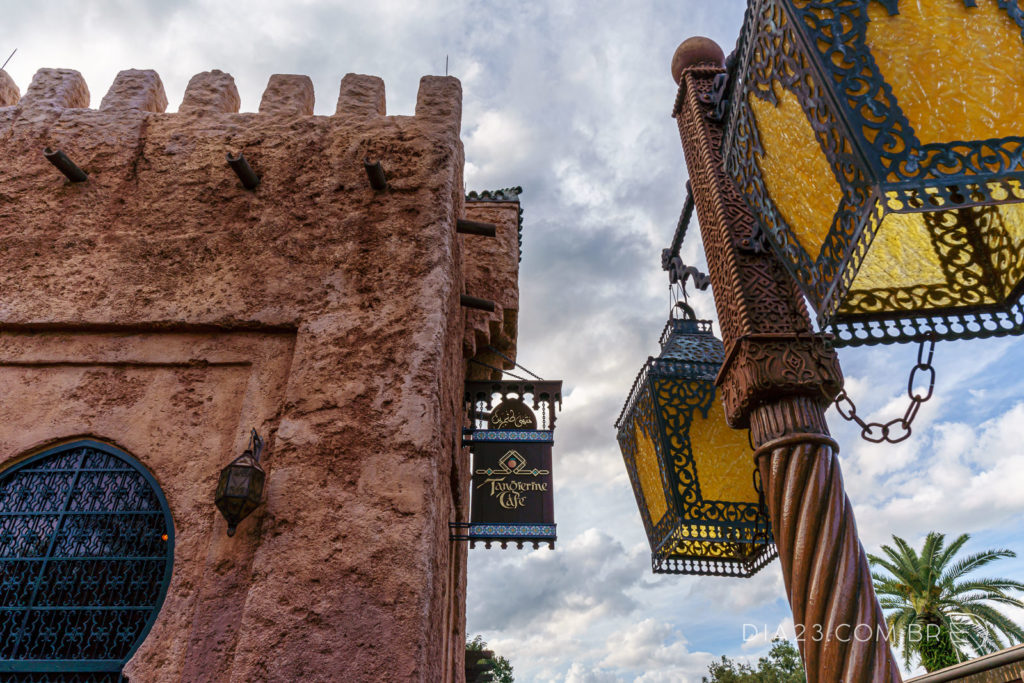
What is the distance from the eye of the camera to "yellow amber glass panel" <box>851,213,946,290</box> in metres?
2.57

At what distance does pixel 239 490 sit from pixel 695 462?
2.24 meters

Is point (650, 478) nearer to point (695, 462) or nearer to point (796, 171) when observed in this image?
point (695, 462)

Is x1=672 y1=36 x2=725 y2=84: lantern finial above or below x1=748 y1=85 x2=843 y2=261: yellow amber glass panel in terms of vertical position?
above

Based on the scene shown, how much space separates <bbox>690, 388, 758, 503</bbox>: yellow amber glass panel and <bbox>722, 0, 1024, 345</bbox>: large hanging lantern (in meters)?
1.00

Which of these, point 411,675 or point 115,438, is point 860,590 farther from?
point 115,438

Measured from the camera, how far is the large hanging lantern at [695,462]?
3.37 meters

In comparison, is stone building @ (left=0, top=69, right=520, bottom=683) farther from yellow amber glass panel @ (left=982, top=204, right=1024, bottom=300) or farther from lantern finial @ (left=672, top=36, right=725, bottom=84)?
yellow amber glass panel @ (left=982, top=204, right=1024, bottom=300)

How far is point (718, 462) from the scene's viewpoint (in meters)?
3.43

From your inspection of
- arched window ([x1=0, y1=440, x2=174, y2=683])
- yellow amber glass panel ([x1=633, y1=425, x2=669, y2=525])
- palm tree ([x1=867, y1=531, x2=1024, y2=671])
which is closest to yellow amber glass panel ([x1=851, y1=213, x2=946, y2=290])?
yellow amber glass panel ([x1=633, y1=425, x2=669, y2=525])

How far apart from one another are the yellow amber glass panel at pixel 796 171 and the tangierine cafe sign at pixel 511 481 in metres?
2.10

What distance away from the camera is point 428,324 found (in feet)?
10.5

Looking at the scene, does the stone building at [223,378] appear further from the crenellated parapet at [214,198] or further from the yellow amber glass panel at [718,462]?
the yellow amber glass panel at [718,462]

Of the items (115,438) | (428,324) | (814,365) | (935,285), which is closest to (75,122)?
(115,438)

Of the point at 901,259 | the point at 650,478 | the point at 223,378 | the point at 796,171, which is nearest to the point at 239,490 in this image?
the point at 223,378
